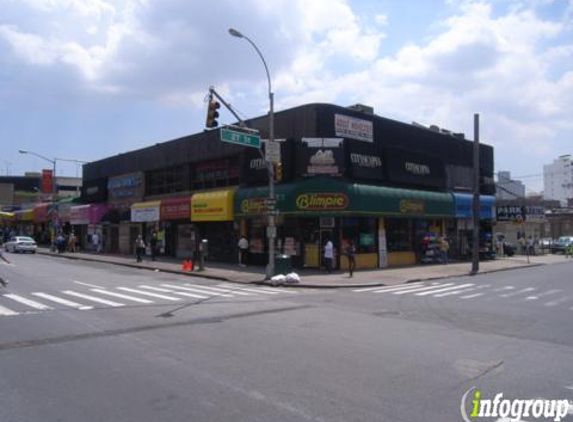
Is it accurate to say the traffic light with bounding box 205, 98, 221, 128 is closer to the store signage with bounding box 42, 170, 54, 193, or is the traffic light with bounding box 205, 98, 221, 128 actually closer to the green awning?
the green awning

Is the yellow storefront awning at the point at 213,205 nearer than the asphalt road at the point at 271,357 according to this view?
No

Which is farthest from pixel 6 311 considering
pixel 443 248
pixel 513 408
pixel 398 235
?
pixel 443 248

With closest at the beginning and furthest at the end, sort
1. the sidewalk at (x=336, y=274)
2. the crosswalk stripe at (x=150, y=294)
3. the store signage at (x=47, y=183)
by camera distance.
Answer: the crosswalk stripe at (x=150, y=294) → the sidewalk at (x=336, y=274) → the store signage at (x=47, y=183)

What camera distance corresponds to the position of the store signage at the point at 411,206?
27.5 meters

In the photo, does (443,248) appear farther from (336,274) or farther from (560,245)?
(560,245)

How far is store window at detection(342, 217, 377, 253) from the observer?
25.5 m

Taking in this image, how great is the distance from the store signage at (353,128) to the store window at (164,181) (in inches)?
538

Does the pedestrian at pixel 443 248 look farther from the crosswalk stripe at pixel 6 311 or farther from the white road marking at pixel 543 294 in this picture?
the crosswalk stripe at pixel 6 311

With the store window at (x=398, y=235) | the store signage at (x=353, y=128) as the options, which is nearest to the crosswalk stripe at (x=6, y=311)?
the store signage at (x=353, y=128)

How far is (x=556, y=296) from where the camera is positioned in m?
16.1

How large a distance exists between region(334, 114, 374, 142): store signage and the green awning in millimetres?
2837

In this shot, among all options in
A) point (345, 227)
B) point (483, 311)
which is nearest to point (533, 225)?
point (345, 227)

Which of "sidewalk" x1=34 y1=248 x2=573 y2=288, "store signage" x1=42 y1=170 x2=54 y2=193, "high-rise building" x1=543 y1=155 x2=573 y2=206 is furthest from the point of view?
"high-rise building" x1=543 y1=155 x2=573 y2=206

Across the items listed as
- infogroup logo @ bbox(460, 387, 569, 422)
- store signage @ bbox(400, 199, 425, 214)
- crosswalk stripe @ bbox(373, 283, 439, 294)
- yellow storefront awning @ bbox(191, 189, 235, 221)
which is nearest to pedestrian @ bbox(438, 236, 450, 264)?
store signage @ bbox(400, 199, 425, 214)
